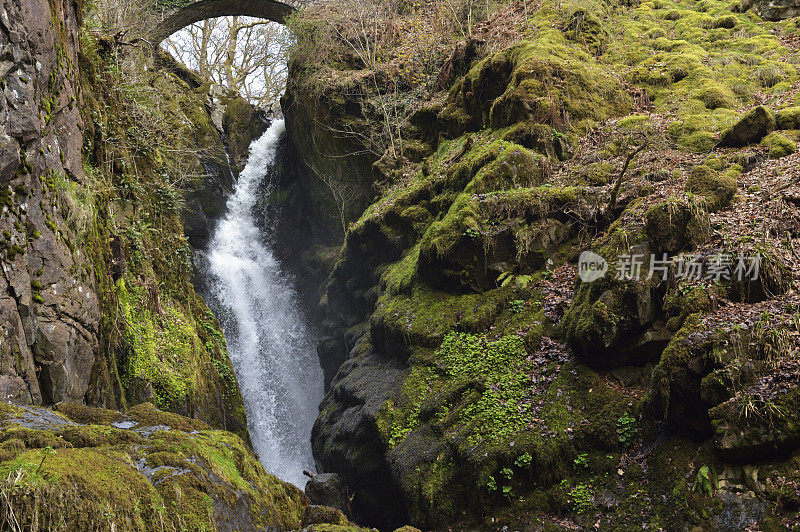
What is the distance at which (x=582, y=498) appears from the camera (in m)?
5.72

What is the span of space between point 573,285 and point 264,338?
1159cm

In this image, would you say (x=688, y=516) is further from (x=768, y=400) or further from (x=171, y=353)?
(x=171, y=353)

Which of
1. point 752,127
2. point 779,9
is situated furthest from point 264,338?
point 779,9

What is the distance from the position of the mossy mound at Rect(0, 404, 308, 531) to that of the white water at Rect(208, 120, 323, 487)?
8928mm

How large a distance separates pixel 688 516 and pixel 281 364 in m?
13.2

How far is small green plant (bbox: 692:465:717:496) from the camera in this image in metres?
4.83

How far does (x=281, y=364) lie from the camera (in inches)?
640

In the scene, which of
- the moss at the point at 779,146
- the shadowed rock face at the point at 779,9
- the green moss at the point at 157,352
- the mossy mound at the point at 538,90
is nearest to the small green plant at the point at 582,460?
the moss at the point at 779,146

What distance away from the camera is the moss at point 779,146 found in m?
7.74

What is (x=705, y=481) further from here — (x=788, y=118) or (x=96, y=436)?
(x=788, y=118)

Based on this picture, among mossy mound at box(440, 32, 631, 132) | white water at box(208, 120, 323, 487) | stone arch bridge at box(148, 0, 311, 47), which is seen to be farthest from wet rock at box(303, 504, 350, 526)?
stone arch bridge at box(148, 0, 311, 47)

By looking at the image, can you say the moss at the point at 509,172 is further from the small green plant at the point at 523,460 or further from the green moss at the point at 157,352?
the green moss at the point at 157,352

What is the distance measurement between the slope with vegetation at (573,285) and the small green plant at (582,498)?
0.02 meters

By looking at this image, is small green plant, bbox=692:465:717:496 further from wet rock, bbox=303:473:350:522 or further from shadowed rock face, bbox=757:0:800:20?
shadowed rock face, bbox=757:0:800:20
